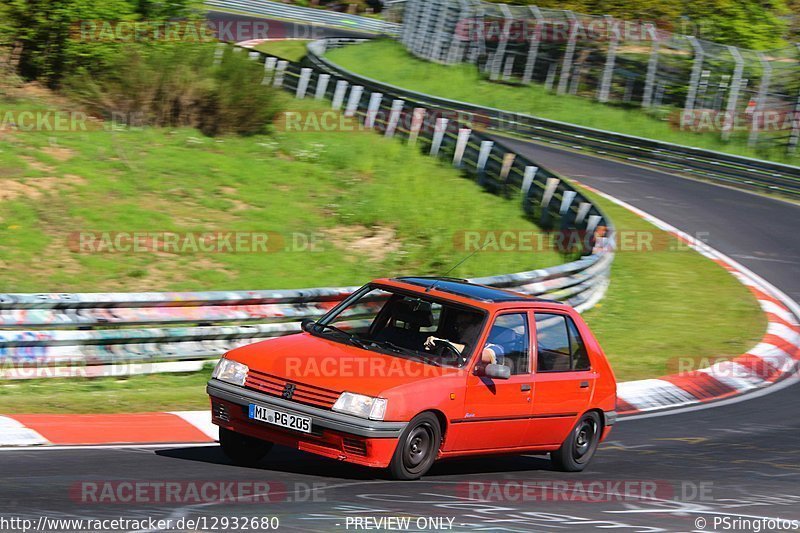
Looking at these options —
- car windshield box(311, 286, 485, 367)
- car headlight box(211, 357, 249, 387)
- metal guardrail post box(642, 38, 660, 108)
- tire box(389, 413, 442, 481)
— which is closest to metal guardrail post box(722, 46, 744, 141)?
metal guardrail post box(642, 38, 660, 108)

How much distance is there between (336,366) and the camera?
7.36 m

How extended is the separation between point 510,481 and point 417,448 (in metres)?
1.05

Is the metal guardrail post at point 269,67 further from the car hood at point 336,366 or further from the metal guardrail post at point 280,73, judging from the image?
the car hood at point 336,366

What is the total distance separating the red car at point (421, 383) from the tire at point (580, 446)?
0.01m

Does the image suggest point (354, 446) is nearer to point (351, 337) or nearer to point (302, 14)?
point (351, 337)

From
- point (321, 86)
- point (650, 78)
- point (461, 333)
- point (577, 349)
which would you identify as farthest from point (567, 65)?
point (461, 333)

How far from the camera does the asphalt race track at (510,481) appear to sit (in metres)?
6.12

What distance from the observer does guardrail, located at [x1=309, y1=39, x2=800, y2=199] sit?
28.3 metres

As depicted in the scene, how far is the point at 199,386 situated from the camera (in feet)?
33.8

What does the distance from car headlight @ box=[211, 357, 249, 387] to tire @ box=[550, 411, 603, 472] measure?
110 inches

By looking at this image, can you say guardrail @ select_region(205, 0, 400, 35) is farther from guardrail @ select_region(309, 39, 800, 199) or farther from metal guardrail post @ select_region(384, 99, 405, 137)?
metal guardrail post @ select_region(384, 99, 405, 137)

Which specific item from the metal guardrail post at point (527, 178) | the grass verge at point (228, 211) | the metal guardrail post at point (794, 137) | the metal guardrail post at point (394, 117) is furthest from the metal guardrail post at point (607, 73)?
the metal guardrail post at point (527, 178)

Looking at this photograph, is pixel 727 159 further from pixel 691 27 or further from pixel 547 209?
pixel 691 27

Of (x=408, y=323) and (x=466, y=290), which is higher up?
(x=466, y=290)
